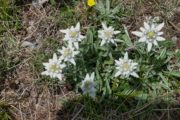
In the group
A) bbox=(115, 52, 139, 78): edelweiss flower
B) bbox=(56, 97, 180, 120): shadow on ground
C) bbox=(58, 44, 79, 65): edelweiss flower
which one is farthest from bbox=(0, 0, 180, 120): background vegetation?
bbox=(58, 44, 79, 65): edelweiss flower

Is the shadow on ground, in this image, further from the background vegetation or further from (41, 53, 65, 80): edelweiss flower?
(41, 53, 65, 80): edelweiss flower

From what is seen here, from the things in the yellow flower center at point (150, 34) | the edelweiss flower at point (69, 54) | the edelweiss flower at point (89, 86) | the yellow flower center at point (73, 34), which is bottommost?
the edelweiss flower at point (89, 86)

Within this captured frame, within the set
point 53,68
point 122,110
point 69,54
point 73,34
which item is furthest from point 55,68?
point 122,110

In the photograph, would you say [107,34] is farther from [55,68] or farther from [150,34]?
[55,68]

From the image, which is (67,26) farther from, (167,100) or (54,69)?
(167,100)

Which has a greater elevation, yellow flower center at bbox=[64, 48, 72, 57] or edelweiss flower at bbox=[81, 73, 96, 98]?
yellow flower center at bbox=[64, 48, 72, 57]

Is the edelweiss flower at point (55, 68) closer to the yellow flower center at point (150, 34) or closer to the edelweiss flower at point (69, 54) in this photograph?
the edelweiss flower at point (69, 54)

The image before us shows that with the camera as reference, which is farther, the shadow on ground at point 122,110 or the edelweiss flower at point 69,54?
the shadow on ground at point 122,110

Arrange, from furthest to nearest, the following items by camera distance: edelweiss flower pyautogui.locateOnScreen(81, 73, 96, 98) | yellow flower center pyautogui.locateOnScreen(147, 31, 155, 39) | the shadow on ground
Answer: the shadow on ground, edelweiss flower pyautogui.locateOnScreen(81, 73, 96, 98), yellow flower center pyautogui.locateOnScreen(147, 31, 155, 39)

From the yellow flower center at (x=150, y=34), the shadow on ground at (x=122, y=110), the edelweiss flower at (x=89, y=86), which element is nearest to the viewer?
the yellow flower center at (x=150, y=34)

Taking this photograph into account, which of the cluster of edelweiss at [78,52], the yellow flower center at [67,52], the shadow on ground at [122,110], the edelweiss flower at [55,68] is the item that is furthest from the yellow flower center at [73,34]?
the shadow on ground at [122,110]

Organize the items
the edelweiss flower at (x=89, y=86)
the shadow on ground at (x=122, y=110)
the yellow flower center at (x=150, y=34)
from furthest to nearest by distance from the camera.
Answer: the shadow on ground at (x=122, y=110)
the edelweiss flower at (x=89, y=86)
the yellow flower center at (x=150, y=34)
